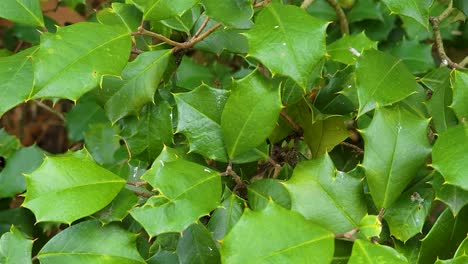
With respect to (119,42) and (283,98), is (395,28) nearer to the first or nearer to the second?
(283,98)

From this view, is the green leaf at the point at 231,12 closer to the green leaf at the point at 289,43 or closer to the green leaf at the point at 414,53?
the green leaf at the point at 289,43

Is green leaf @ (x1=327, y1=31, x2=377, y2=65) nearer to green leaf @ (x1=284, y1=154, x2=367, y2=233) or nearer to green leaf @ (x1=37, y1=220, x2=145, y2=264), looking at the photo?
green leaf @ (x1=284, y1=154, x2=367, y2=233)

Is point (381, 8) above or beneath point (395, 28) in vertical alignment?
above

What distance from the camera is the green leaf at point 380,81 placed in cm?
89

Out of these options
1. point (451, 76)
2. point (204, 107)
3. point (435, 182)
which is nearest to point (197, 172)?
point (204, 107)

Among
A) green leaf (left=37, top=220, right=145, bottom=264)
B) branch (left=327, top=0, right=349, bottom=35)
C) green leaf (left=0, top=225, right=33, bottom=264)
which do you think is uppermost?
green leaf (left=37, top=220, right=145, bottom=264)

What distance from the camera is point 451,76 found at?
98 centimetres

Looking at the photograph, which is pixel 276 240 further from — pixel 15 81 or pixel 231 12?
pixel 15 81

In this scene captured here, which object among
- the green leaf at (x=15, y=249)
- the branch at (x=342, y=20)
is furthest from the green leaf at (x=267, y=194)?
the branch at (x=342, y=20)

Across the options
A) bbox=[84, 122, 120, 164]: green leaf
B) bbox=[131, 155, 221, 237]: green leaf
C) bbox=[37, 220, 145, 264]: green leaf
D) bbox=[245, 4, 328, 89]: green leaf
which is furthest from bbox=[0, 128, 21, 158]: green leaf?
bbox=[245, 4, 328, 89]: green leaf

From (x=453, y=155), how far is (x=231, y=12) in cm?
38

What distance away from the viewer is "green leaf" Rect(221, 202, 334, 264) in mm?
740

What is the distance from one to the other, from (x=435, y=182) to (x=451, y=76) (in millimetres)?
205

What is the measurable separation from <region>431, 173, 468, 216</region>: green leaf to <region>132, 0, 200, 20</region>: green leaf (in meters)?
0.44
